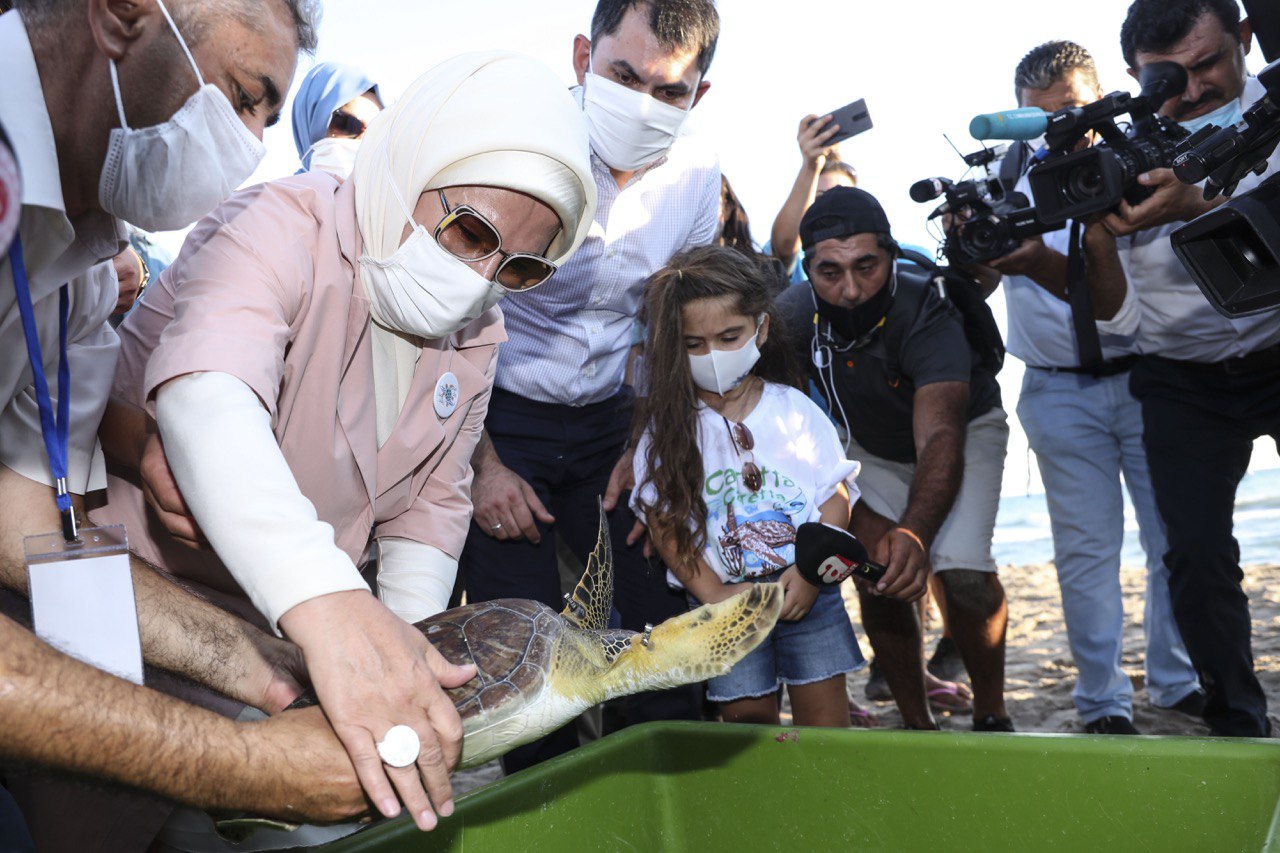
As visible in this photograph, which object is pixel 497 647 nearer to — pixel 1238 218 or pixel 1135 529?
pixel 1238 218

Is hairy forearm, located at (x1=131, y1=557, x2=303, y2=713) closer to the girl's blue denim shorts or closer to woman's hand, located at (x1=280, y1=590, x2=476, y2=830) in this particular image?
woman's hand, located at (x1=280, y1=590, x2=476, y2=830)

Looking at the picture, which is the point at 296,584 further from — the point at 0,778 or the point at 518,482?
the point at 518,482

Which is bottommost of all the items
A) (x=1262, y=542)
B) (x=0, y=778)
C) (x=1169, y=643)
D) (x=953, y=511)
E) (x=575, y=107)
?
(x=1262, y=542)

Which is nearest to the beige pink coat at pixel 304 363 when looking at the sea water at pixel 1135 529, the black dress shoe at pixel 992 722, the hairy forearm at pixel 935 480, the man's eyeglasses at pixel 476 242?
the man's eyeglasses at pixel 476 242

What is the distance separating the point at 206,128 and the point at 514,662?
0.66 m

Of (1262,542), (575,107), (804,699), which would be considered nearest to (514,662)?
(575,107)

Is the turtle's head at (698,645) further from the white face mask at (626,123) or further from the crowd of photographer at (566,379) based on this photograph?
the white face mask at (626,123)

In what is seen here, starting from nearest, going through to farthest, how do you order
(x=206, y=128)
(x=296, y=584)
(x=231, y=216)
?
(x=296, y=584) → (x=206, y=128) → (x=231, y=216)

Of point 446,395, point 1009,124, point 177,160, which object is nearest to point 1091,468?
point 1009,124

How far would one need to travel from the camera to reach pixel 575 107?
Answer: 1.47 m

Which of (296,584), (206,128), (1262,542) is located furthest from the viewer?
(1262,542)

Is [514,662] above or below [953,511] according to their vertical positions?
above

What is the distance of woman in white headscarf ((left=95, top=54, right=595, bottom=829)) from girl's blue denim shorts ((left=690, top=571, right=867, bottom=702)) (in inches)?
34.2

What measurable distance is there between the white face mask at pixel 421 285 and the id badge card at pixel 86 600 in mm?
472
